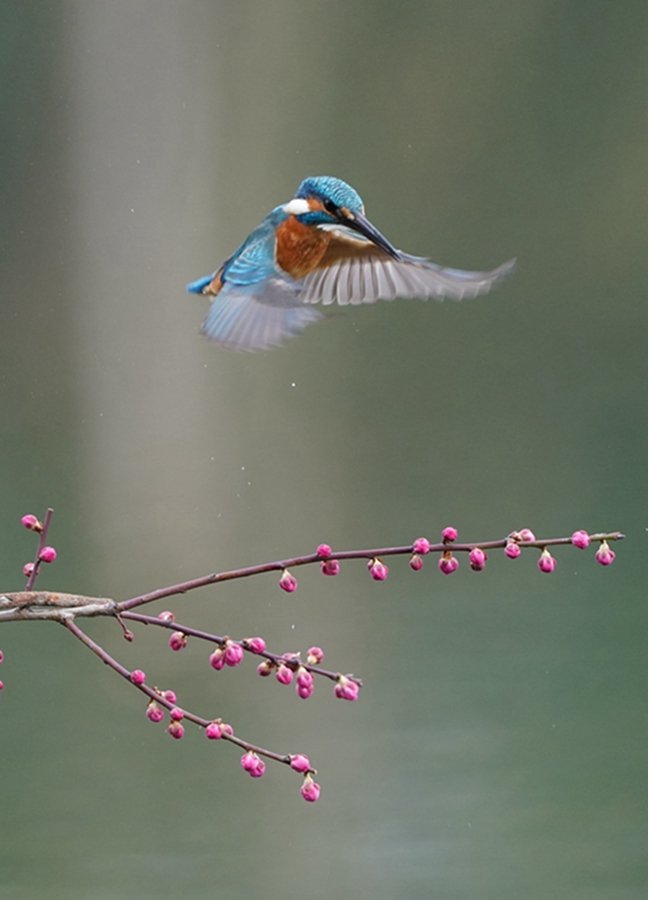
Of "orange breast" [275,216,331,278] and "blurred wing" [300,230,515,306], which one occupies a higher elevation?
"orange breast" [275,216,331,278]

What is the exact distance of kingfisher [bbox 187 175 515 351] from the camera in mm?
716

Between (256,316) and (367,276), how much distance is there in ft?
0.88

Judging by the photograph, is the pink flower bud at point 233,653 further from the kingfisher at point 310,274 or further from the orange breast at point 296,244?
the orange breast at point 296,244

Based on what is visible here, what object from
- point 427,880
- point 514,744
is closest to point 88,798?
point 427,880

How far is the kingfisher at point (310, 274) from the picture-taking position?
72 cm

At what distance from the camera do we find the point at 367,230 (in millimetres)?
786

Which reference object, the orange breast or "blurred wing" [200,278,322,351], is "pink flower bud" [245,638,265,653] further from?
the orange breast

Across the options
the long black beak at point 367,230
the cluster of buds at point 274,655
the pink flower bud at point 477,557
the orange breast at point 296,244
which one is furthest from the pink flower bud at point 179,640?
the orange breast at point 296,244

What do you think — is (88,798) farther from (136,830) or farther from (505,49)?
(505,49)

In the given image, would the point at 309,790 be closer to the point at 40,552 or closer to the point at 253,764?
the point at 253,764

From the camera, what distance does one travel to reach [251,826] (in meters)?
1.57

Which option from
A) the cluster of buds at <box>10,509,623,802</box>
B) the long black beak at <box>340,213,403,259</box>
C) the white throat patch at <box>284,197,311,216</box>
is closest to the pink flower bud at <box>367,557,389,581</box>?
the cluster of buds at <box>10,509,623,802</box>

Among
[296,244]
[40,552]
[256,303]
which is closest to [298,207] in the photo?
[296,244]

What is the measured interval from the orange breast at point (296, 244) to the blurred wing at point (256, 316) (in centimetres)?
8
